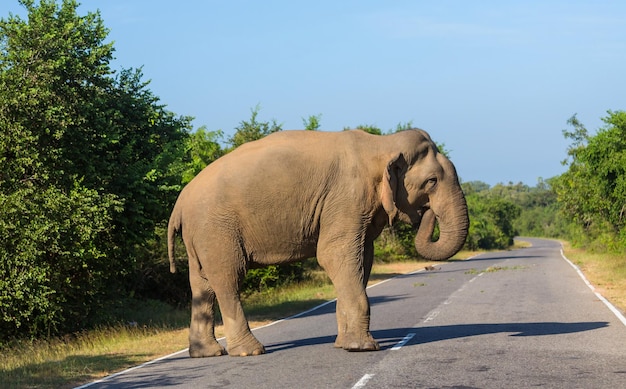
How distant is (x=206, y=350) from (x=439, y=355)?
3.58 meters

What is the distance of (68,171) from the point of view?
19.2 metres

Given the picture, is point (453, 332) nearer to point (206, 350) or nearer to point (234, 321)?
point (234, 321)

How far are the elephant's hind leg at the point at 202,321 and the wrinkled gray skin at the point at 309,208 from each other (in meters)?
0.02

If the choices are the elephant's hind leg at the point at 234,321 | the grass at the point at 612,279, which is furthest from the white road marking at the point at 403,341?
the grass at the point at 612,279

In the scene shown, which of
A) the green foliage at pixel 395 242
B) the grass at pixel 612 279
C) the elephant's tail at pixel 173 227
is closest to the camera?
the elephant's tail at pixel 173 227

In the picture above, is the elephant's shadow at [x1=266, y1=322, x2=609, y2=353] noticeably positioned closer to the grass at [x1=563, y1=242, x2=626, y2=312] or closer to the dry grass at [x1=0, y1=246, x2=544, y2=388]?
the dry grass at [x1=0, y1=246, x2=544, y2=388]

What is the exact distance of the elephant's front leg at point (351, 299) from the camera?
12.4 m

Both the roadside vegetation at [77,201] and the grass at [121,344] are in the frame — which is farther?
the roadside vegetation at [77,201]

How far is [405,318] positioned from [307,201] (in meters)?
6.01

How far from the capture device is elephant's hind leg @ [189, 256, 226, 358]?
13312 millimetres

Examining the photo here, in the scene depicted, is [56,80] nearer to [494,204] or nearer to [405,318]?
[405,318]

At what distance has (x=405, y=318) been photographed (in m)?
18.1

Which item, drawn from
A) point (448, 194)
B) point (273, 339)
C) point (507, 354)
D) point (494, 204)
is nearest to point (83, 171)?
point (273, 339)

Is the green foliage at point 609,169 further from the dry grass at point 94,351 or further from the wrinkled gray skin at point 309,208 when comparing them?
the wrinkled gray skin at point 309,208
